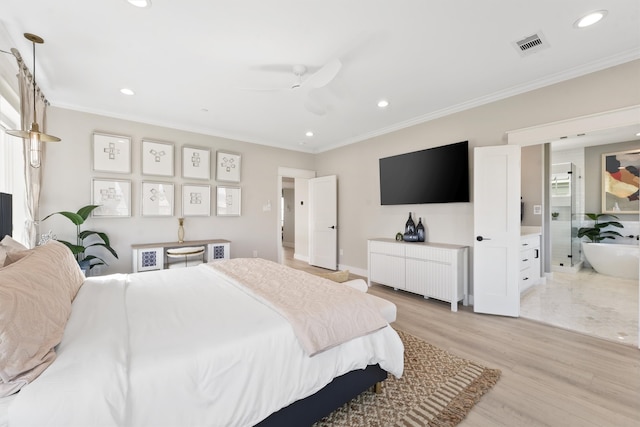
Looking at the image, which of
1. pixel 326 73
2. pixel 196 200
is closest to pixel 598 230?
pixel 326 73

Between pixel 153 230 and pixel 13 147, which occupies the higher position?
pixel 13 147

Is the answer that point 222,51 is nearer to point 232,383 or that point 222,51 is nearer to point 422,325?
point 232,383

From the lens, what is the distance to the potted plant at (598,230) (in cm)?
521

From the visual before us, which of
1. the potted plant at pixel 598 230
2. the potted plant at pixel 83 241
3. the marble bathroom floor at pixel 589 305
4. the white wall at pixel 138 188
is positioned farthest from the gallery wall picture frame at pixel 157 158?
the potted plant at pixel 598 230

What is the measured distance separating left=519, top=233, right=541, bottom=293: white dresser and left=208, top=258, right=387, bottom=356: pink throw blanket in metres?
3.39

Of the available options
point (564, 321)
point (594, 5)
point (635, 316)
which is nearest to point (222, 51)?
point (594, 5)

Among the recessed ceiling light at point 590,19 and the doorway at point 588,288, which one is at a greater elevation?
the recessed ceiling light at point 590,19

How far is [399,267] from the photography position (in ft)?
13.3

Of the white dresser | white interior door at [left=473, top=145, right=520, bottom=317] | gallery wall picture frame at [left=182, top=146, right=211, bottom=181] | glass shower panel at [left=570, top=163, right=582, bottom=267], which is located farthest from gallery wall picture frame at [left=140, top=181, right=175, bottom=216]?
glass shower panel at [left=570, top=163, right=582, bottom=267]

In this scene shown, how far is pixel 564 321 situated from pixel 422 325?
1.60 metres

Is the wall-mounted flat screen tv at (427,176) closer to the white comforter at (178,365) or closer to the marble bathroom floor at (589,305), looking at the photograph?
the marble bathroom floor at (589,305)

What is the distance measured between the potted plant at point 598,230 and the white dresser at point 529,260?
202cm

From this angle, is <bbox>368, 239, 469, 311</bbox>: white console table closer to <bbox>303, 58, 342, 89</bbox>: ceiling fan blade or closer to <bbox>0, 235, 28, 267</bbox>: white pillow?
<bbox>303, 58, 342, 89</bbox>: ceiling fan blade

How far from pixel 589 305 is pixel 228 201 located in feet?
18.1
